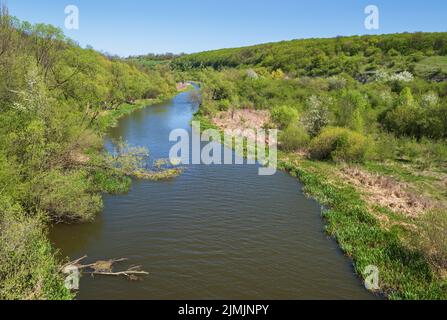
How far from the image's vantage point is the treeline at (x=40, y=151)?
46.4 ft

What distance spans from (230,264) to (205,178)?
1440cm

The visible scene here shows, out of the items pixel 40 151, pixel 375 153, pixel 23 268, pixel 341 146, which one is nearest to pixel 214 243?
pixel 23 268

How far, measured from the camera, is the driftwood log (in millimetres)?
16141

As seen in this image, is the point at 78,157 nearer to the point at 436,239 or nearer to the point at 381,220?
the point at 381,220

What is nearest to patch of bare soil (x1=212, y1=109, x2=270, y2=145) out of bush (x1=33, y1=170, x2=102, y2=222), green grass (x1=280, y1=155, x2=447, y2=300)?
green grass (x1=280, y1=155, x2=447, y2=300)

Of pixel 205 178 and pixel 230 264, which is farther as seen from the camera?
pixel 205 178

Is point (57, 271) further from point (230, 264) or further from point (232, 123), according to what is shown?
point (232, 123)

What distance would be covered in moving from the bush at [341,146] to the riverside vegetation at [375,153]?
102 millimetres

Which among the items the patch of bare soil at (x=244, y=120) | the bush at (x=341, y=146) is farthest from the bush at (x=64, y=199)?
the patch of bare soil at (x=244, y=120)

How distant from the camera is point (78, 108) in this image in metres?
31.7

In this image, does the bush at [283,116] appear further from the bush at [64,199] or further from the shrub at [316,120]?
the bush at [64,199]

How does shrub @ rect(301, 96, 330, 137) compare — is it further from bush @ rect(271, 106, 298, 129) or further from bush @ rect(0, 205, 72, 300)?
bush @ rect(0, 205, 72, 300)
